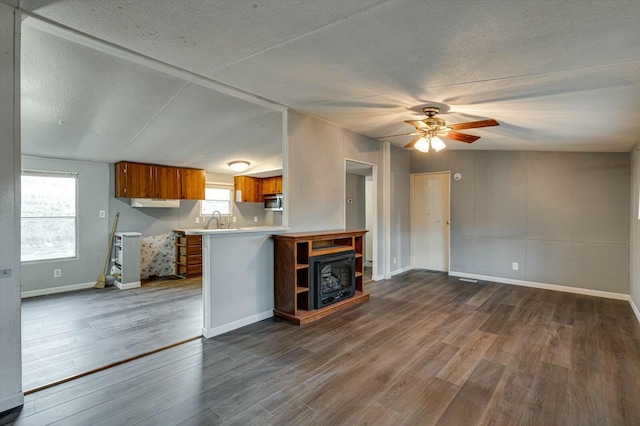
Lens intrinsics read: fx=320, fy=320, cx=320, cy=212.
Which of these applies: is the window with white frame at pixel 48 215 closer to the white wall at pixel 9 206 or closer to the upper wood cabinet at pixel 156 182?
the upper wood cabinet at pixel 156 182

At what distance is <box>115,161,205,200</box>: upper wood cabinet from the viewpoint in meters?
5.38

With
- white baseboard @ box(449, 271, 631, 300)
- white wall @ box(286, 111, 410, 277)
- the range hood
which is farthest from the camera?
the range hood

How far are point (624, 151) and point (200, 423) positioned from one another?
6.06m

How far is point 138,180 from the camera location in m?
5.48

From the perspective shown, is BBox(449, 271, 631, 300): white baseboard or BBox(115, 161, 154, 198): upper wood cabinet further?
BBox(115, 161, 154, 198): upper wood cabinet

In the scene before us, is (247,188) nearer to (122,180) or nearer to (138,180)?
(138,180)

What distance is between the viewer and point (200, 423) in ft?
6.29

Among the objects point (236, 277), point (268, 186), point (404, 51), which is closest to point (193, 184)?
point (268, 186)

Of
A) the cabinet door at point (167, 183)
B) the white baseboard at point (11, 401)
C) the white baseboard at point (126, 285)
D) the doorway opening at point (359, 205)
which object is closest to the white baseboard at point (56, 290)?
the white baseboard at point (126, 285)

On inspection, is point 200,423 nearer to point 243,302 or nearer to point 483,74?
point 243,302

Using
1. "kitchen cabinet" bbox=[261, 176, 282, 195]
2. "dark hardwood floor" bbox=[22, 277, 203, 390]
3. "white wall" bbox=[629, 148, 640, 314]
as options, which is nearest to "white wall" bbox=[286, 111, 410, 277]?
"dark hardwood floor" bbox=[22, 277, 203, 390]

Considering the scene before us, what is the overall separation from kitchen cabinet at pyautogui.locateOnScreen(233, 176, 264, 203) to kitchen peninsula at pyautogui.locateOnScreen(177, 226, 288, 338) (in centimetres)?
348

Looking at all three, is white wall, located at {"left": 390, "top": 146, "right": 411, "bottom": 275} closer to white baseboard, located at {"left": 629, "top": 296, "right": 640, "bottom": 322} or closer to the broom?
white baseboard, located at {"left": 629, "top": 296, "right": 640, "bottom": 322}

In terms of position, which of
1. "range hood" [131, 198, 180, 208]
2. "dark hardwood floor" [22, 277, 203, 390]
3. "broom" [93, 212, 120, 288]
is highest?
"range hood" [131, 198, 180, 208]
